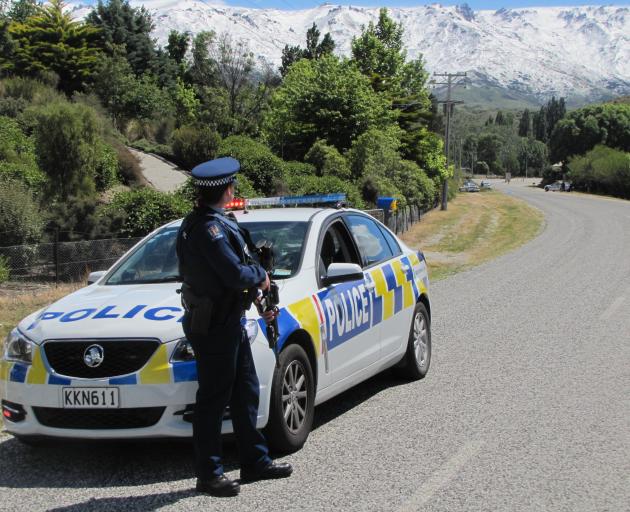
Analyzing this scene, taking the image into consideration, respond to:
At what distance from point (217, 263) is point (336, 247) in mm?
2561

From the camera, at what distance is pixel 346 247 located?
7004 millimetres

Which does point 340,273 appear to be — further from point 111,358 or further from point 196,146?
point 196,146

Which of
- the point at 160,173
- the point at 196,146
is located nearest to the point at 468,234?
the point at 196,146

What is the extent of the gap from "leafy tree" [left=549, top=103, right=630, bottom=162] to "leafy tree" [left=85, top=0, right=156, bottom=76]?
299ft

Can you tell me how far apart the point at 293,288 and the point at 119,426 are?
155 centimetres

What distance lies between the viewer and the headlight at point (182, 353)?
16.3 ft

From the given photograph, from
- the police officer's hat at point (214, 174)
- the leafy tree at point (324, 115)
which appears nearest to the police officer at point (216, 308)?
the police officer's hat at point (214, 174)

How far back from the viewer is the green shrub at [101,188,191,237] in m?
15.8

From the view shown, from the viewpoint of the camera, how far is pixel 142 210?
52.1 feet

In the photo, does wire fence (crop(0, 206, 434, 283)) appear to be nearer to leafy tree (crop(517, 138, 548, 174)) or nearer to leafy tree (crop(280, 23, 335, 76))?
leafy tree (crop(280, 23, 335, 76))

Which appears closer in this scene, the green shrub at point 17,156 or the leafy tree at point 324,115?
the green shrub at point 17,156

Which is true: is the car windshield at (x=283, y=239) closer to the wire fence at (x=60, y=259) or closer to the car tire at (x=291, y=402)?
the car tire at (x=291, y=402)

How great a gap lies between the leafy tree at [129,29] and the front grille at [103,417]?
51784mm

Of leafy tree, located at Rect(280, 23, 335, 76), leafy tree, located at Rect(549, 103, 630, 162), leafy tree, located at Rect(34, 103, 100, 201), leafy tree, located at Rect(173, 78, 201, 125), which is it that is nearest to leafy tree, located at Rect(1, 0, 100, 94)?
leafy tree, located at Rect(173, 78, 201, 125)
